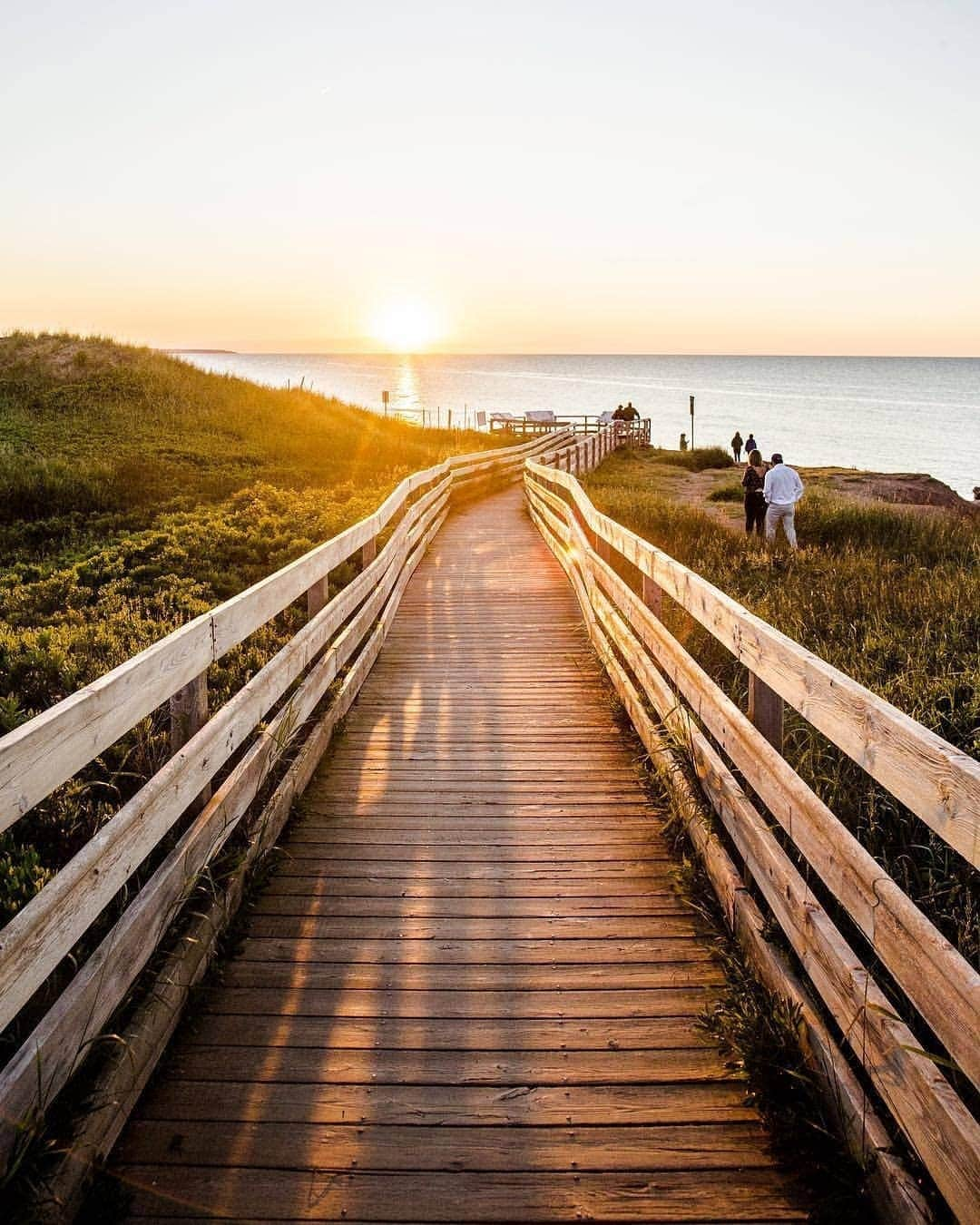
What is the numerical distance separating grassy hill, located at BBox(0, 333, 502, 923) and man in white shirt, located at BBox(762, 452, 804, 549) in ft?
22.3

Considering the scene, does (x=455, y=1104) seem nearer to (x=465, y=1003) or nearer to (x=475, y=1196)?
(x=475, y=1196)

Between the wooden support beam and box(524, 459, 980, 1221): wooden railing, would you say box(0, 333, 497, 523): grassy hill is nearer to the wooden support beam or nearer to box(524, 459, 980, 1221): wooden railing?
the wooden support beam

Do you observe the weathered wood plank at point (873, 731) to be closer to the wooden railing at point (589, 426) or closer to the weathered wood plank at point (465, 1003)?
the weathered wood plank at point (465, 1003)

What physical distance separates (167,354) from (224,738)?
115 feet

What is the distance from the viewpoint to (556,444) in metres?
33.1

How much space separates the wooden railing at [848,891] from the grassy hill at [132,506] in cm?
268

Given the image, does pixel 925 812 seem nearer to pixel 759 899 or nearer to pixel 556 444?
pixel 759 899

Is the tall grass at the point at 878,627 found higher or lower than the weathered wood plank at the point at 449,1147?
higher

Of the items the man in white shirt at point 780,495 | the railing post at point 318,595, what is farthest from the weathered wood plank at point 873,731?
the man in white shirt at point 780,495

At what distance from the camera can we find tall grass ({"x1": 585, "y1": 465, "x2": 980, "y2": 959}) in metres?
4.03

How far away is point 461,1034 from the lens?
307cm

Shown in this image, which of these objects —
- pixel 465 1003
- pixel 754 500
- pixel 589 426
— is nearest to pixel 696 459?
pixel 589 426

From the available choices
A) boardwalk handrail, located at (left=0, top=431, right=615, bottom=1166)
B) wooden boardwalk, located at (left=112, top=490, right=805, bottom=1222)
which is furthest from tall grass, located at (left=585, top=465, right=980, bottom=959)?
boardwalk handrail, located at (left=0, top=431, right=615, bottom=1166)

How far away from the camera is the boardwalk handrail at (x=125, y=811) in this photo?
2.18 meters
